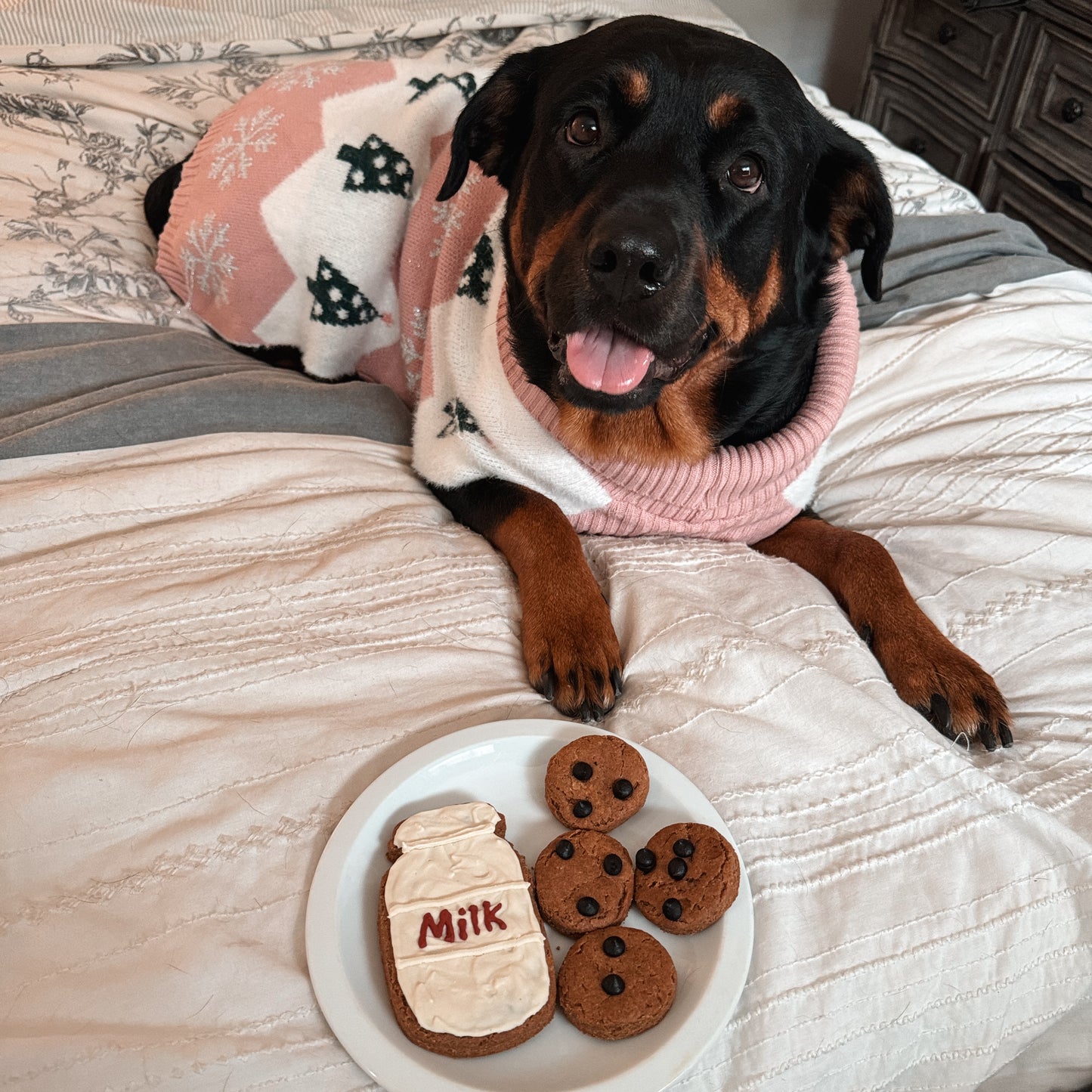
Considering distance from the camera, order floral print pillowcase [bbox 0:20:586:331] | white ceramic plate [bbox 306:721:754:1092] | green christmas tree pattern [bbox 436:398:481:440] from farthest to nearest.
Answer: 1. floral print pillowcase [bbox 0:20:586:331]
2. green christmas tree pattern [bbox 436:398:481:440]
3. white ceramic plate [bbox 306:721:754:1092]

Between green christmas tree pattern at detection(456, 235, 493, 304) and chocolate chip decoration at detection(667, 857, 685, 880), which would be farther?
green christmas tree pattern at detection(456, 235, 493, 304)

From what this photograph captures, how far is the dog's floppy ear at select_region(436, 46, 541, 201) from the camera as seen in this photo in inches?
53.4

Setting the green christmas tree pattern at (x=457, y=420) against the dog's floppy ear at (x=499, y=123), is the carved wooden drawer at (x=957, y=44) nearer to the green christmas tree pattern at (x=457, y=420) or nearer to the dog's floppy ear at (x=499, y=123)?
the dog's floppy ear at (x=499, y=123)

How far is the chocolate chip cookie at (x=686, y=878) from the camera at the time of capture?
0.82 metres

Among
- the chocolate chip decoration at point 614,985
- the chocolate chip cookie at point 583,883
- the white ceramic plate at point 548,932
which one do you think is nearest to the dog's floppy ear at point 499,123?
the white ceramic plate at point 548,932

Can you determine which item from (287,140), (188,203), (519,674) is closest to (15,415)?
(188,203)

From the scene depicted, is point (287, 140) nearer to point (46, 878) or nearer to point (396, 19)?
point (396, 19)

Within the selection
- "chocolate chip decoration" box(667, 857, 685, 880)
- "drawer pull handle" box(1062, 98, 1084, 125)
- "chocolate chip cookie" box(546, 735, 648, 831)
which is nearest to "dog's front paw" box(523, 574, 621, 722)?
"chocolate chip cookie" box(546, 735, 648, 831)

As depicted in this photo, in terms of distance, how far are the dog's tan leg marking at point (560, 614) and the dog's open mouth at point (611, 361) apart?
24 cm

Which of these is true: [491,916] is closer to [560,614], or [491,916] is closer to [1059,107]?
[560,614]

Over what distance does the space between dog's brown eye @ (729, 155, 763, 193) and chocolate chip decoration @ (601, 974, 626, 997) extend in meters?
0.97

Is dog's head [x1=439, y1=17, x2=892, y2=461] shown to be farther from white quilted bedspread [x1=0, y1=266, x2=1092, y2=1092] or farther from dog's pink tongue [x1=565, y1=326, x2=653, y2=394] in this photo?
white quilted bedspread [x1=0, y1=266, x2=1092, y2=1092]

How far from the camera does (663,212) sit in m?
1.10

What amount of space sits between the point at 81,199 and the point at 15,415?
0.76 metres
